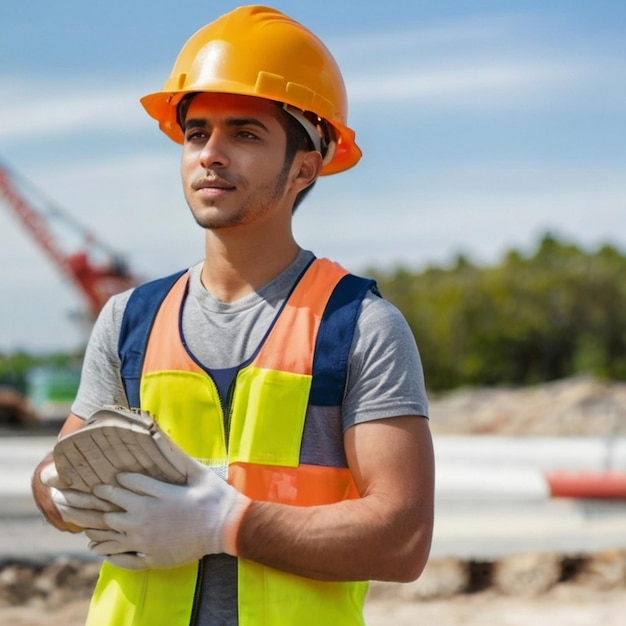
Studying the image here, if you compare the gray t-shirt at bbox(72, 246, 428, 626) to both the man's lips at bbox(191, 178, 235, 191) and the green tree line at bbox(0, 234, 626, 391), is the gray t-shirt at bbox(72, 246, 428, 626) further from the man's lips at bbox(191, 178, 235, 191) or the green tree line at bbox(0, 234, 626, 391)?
the green tree line at bbox(0, 234, 626, 391)

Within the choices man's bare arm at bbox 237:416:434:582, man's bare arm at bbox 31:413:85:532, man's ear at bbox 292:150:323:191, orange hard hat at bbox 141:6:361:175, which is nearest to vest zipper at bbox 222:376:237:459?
man's bare arm at bbox 237:416:434:582

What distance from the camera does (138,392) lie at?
2047 mm

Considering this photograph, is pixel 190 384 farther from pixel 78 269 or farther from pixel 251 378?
pixel 78 269

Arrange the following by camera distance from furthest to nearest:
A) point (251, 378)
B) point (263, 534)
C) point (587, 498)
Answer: point (587, 498) < point (251, 378) < point (263, 534)

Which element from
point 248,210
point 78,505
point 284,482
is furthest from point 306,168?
point 78,505

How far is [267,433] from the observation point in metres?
1.92

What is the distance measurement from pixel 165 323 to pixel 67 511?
0.39 metres

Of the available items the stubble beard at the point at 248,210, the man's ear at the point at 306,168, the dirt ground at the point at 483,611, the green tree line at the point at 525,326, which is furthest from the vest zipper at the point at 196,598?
the green tree line at the point at 525,326

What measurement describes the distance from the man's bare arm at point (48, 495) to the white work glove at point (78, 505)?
7 centimetres

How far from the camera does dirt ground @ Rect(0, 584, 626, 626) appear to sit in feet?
16.3

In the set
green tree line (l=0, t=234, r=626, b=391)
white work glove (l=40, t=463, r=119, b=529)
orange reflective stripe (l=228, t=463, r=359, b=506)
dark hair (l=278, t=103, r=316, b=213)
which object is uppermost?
green tree line (l=0, t=234, r=626, b=391)

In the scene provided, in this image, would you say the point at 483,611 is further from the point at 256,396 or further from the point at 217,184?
the point at 217,184

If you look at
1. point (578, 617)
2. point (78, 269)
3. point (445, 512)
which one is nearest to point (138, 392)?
point (445, 512)

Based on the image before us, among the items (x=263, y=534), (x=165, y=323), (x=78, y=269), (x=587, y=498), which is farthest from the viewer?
(x=78, y=269)
